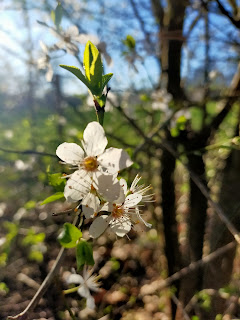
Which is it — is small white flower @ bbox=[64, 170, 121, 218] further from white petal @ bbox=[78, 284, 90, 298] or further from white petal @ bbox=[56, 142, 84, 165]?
white petal @ bbox=[78, 284, 90, 298]

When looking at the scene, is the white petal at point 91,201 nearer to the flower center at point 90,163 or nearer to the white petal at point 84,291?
the flower center at point 90,163

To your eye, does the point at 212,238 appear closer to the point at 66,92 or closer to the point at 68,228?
the point at 68,228

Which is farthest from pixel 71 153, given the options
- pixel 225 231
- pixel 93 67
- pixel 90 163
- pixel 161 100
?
pixel 161 100

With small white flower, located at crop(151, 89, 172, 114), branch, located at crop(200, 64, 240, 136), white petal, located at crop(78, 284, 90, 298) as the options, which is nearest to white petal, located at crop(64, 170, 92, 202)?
white petal, located at crop(78, 284, 90, 298)

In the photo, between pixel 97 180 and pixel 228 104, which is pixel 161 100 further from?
pixel 97 180

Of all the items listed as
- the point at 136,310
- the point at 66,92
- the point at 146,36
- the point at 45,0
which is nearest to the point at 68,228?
the point at 146,36

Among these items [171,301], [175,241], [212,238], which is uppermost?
[212,238]

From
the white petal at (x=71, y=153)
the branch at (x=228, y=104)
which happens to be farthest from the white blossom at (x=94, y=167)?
the branch at (x=228, y=104)
